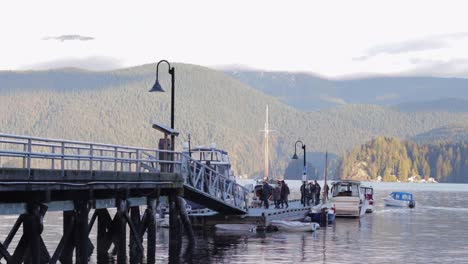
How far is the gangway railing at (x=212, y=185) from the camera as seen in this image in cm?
5103

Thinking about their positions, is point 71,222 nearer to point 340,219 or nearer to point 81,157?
point 81,157

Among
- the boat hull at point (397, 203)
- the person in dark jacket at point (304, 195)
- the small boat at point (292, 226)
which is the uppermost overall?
the person in dark jacket at point (304, 195)

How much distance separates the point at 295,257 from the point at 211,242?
8.25m

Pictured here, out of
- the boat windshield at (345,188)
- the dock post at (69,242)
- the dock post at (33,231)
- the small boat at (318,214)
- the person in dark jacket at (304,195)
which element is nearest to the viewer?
the dock post at (33,231)

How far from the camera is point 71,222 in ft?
118

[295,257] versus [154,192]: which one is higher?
[154,192]

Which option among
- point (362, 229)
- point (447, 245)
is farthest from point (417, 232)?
point (447, 245)

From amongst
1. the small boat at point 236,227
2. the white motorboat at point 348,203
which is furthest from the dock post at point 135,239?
the white motorboat at point 348,203

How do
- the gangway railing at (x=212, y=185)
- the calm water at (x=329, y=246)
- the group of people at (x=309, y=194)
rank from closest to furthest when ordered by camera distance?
the calm water at (x=329, y=246) < the gangway railing at (x=212, y=185) < the group of people at (x=309, y=194)

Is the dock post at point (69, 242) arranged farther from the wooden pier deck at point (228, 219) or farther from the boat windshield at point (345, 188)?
the boat windshield at point (345, 188)

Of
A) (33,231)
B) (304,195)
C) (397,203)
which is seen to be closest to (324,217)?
(304,195)

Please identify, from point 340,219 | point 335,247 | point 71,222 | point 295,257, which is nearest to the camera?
point 71,222

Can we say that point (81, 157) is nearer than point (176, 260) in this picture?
Yes

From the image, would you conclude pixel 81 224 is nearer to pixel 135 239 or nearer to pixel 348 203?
pixel 135 239
